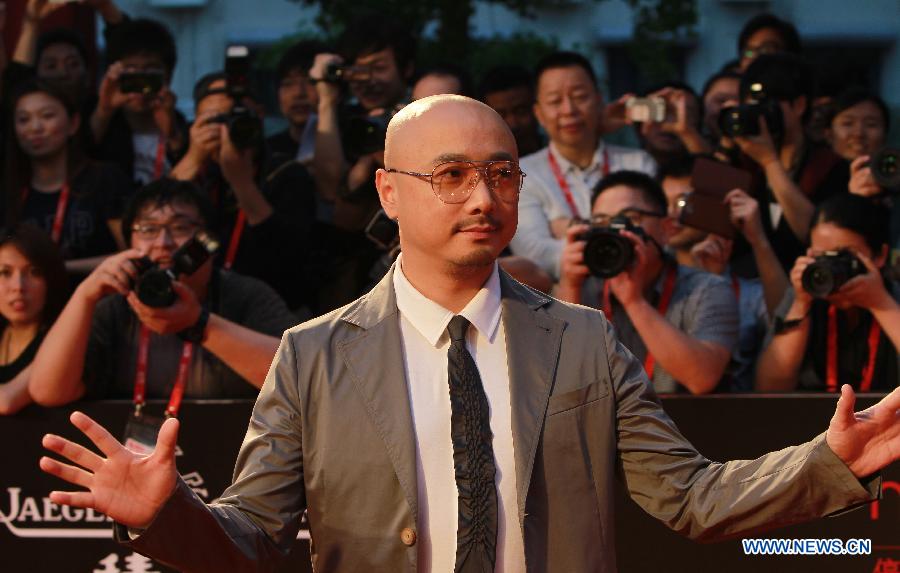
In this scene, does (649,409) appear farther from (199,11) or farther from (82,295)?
(199,11)

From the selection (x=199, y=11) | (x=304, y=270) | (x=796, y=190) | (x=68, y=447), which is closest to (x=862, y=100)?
(x=796, y=190)

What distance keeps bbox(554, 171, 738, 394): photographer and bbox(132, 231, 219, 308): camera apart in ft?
4.19

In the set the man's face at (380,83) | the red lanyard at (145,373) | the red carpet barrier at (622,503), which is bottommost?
the red carpet barrier at (622,503)

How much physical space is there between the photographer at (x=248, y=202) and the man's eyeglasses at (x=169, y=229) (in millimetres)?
463

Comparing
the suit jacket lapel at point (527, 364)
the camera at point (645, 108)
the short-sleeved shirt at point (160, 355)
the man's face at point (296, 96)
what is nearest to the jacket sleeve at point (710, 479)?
the suit jacket lapel at point (527, 364)

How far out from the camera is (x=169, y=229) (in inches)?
214

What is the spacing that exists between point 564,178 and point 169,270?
194 cm

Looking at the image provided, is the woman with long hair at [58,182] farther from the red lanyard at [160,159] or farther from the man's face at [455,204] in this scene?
the man's face at [455,204]

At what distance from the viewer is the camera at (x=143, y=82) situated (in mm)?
6375

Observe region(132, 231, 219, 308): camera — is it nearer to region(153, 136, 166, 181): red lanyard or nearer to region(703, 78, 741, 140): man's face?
region(153, 136, 166, 181): red lanyard

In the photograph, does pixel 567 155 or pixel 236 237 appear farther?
pixel 567 155

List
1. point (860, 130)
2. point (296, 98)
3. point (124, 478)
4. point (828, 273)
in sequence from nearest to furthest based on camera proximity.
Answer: point (124, 478) < point (828, 273) < point (860, 130) < point (296, 98)

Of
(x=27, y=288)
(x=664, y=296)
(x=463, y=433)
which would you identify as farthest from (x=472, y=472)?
(x=27, y=288)

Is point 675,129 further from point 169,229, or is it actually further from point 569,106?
point 169,229
